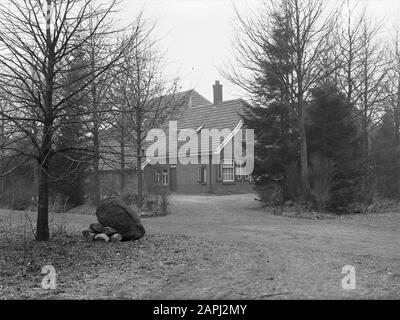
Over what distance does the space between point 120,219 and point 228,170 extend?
2490 cm

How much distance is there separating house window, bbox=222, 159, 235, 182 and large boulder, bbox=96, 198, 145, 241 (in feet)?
79.6

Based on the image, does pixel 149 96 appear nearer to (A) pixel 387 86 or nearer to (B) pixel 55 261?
(B) pixel 55 261

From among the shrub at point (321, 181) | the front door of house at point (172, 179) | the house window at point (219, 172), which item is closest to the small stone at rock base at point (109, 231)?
the shrub at point (321, 181)

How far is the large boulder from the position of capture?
472 inches

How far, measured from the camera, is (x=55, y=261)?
9.32 metres

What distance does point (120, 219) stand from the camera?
39.4ft

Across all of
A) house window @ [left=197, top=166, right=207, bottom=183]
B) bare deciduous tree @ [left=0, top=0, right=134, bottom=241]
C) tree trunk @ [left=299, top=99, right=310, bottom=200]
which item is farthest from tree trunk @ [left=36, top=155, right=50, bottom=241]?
house window @ [left=197, top=166, right=207, bottom=183]

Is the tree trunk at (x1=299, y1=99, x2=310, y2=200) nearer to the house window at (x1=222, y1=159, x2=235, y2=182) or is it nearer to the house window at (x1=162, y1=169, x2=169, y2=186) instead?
the house window at (x1=222, y1=159, x2=235, y2=182)

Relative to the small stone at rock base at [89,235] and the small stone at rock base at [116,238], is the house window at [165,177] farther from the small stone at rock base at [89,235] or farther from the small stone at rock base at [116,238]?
the small stone at rock base at [116,238]

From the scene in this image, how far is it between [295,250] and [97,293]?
4974mm

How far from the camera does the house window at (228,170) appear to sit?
3629 centimetres

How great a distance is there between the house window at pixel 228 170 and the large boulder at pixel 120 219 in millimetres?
24276

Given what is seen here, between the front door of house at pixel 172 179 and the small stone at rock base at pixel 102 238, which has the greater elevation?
A: the front door of house at pixel 172 179
